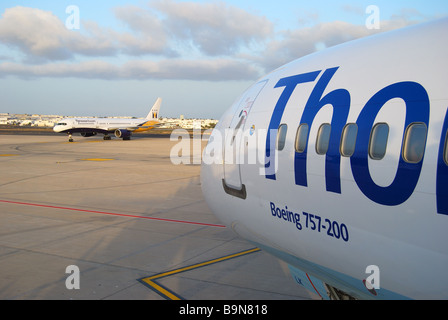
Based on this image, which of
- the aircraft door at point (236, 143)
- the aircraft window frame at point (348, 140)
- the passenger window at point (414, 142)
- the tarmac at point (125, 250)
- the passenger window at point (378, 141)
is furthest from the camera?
the tarmac at point (125, 250)

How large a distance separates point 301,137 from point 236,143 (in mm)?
2107

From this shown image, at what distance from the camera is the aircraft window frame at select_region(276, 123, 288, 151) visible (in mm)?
7039

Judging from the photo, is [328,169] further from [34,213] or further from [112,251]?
[34,213]

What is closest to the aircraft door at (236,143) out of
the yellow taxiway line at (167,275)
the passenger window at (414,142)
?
the yellow taxiway line at (167,275)

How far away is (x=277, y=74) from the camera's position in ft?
28.1

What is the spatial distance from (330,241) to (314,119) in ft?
5.83

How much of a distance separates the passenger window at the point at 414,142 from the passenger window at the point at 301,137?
1.86m

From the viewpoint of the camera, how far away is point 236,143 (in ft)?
28.0

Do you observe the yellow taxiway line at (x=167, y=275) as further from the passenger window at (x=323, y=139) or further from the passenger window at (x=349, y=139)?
the passenger window at (x=349, y=139)

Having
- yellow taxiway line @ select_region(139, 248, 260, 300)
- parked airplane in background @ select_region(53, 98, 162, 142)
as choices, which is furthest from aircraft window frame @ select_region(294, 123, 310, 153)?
parked airplane in background @ select_region(53, 98, 162, 142)

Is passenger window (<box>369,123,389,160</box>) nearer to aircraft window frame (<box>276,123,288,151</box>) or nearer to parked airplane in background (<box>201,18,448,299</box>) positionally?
parked airplane in background (<box>201,18,448,299</box>)

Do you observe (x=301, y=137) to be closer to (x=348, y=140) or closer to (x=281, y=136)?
(x=281, y=136)

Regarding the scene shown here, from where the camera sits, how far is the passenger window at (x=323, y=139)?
604cm
